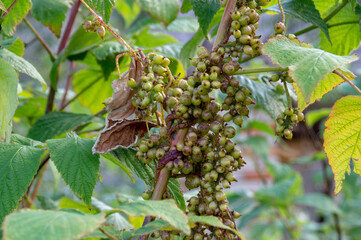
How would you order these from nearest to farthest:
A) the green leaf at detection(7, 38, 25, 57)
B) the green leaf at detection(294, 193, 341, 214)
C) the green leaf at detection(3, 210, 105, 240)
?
the green leaf at detection(3, 210, 105, 240) → the green leaf at detection(7, 38, 25, 57) → the green leaf at detection(294, 193, 341, 214)

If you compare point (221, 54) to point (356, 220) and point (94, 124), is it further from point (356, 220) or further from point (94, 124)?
point (356, 220)

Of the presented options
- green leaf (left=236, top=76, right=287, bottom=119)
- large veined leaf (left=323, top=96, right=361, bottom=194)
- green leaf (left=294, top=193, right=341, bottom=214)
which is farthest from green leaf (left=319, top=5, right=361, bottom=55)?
green leaf (left=294, top=193, right=341, bottom=214)

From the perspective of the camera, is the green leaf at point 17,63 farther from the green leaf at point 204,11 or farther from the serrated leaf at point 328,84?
the serrated leaf at point 328,84

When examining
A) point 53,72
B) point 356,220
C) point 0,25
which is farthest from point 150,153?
point 356,220

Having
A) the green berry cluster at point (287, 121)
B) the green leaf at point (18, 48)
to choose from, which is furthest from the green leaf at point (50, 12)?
the green berry cluster at point (287, 121)

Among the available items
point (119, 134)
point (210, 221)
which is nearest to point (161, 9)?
point (119, 134)

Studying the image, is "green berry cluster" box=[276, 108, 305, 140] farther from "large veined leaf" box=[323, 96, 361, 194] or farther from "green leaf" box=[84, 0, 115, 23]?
"green leaf" box=[84, 0, 115, 23]

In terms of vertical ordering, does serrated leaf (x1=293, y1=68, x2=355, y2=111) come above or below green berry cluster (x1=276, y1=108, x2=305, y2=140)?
above

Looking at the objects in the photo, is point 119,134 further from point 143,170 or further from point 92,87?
point 92,87
